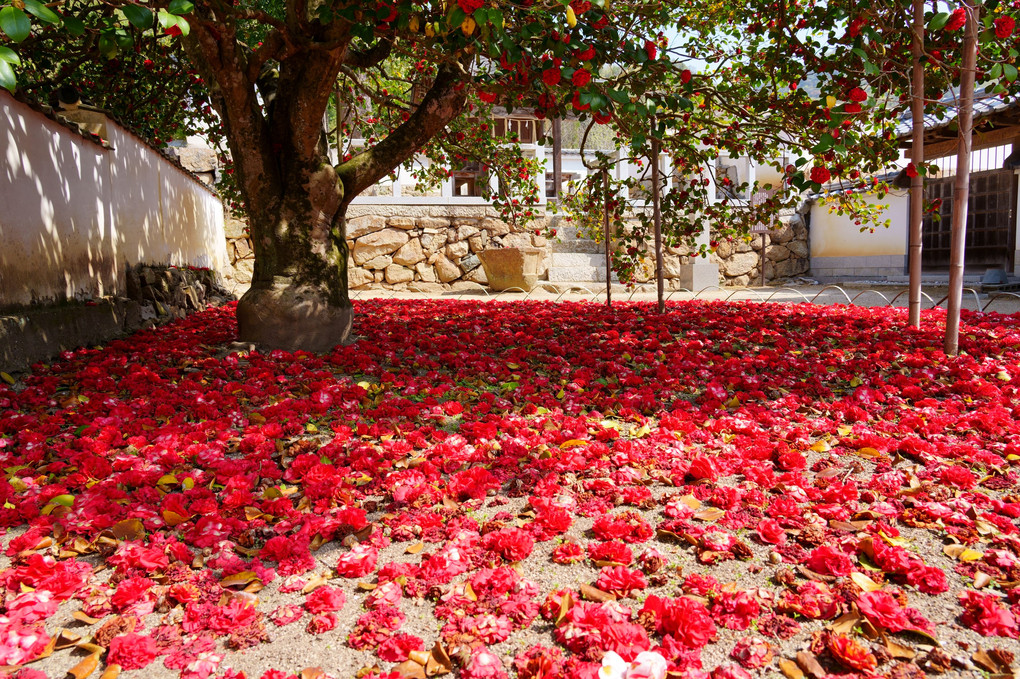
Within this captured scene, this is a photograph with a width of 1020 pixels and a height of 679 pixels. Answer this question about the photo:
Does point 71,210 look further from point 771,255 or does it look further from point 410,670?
point 771,255

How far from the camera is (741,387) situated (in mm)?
3645

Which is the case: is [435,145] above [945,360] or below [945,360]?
above

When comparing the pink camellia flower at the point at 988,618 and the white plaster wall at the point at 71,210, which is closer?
the pink camellia flower at the point at 988,618

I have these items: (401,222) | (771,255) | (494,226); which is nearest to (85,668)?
(401,222)

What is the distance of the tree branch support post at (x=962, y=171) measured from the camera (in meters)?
3.86

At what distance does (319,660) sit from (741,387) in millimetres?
2808

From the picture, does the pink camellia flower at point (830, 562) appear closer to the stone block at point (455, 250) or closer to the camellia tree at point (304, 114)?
the camellia tree at point (304, 114)

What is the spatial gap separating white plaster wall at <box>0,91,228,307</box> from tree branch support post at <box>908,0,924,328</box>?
5.60 meters

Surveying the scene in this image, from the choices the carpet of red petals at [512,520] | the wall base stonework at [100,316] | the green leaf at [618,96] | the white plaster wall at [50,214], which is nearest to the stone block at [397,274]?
the wall base stonework at [100,316]

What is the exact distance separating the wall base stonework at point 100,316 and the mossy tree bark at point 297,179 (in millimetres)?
1065

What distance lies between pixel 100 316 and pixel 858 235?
13799mm

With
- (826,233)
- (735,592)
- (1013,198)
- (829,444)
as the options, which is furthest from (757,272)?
(735,592)

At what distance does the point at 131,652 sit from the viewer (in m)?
1.48

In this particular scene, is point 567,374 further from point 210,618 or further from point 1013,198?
point 1013,198
